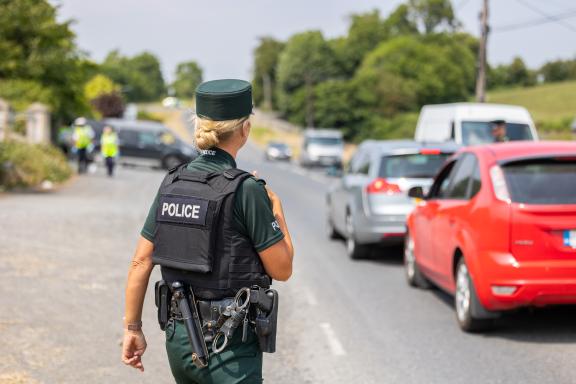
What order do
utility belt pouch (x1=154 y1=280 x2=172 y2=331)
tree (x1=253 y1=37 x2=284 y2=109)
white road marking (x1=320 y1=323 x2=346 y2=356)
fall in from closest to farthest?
utility belt pouch (x1=154 y1=280 x2=172 y2=331), white road marking (x1=320 y1=323 x2=346 y2=356), tree (x1=253 y1=37 x2=284 y2=109)

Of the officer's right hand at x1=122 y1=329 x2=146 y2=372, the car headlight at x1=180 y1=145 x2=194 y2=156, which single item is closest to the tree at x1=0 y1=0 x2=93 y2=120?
the car headlight at x1=180 y1=145 x2=194 y2=156

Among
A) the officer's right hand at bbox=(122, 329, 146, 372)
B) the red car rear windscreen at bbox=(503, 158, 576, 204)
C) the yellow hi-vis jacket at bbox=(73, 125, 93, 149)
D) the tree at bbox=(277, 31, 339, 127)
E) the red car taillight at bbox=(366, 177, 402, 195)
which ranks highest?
the tree at bbox=(277, 31, 339, 127)

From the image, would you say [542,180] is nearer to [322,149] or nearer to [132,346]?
[132,346]

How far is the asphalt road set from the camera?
6.50 metres

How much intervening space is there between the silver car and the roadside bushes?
11560 millimetres

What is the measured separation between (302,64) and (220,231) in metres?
124

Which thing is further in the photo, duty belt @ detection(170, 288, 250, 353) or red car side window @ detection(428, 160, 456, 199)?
red car side window @ detection(428, 160, 456, 199)

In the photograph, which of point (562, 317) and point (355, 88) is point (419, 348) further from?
point (355, 88)

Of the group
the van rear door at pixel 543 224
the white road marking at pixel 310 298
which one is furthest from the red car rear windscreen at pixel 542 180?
the white road marking at pixel 310 298

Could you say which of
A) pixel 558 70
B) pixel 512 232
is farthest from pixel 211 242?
pixel 558 70

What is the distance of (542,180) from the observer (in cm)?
776

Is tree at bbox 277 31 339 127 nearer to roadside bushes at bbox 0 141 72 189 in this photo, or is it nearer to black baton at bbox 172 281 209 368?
roadside bushes at bbox 0 141 72 189

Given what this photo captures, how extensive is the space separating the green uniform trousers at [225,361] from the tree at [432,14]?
138 meters

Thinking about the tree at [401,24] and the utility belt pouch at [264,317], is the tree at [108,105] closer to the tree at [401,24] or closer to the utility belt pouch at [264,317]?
the tree at [401,24]
